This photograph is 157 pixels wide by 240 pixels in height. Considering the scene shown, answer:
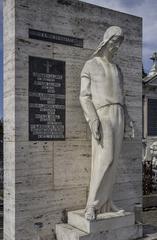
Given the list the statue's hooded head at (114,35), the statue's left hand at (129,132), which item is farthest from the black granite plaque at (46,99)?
the statue's left hand at (129,132)

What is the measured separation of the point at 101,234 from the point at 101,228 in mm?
83

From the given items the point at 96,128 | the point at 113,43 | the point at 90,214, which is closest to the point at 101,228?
the point at 90,214

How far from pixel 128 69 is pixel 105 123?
5.65 ft

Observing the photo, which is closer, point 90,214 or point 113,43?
point 90,214

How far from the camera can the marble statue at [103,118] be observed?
16.5 ft

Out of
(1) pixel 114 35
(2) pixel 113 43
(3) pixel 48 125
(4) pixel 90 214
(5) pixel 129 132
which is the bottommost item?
(4) pixel 90 214

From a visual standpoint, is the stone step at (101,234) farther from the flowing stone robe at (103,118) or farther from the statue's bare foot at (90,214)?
the flowing stone robe at (103,118)

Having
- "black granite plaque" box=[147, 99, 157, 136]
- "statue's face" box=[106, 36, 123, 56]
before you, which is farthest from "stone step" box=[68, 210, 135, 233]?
"black granite plaque" box=[147, 99, 157, 136]

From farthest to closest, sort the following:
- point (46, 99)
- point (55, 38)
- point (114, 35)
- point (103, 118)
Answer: point (55, 38) → point (46, 99) → point (114, 35) → point (103, 118)

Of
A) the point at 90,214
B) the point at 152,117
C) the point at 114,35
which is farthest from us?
the point at 152,117

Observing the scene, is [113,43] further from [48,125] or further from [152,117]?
[152,117]

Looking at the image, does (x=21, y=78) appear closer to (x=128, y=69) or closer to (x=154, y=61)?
(x=128, y=69)

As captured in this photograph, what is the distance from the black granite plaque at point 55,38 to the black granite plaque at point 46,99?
0.33m

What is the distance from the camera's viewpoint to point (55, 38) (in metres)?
5.50
